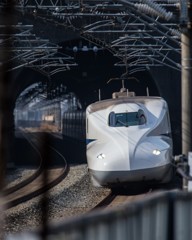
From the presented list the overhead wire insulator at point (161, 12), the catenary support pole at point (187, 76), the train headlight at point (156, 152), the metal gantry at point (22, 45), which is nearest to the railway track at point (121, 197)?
the train headlight at point (156, 152)

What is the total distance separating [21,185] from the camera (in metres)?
23.5

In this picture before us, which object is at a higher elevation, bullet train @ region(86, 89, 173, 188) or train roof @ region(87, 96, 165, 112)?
train roof @ region(87, 96, 165, 112)

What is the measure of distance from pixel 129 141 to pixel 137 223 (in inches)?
485

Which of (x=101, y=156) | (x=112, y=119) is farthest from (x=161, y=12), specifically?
(x=112, y=119)

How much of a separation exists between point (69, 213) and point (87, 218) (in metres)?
11.5

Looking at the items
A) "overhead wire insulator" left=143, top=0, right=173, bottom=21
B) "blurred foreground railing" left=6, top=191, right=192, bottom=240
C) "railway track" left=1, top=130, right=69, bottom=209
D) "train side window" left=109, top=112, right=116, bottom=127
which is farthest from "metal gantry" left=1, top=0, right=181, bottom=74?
"blurred foreground railing" left=6, top=191, right=192, bottom=240

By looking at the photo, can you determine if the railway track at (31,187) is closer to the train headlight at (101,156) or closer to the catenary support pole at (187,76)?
the train headlight at (101,156)

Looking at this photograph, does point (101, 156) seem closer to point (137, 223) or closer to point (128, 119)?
Answer: point (128, 119)

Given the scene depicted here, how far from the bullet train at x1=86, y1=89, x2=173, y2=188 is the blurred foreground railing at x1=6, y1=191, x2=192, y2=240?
11241 mm

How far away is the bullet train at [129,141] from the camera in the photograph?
16344 millimetres

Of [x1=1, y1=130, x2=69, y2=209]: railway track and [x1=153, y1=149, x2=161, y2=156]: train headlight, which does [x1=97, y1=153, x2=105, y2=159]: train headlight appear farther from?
[x1=1, y1=130, x2=69, y2=209]: railway track

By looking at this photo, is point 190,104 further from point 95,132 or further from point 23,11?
point 23,11

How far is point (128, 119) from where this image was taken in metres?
17.7

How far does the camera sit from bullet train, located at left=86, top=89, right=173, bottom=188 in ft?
53.6
